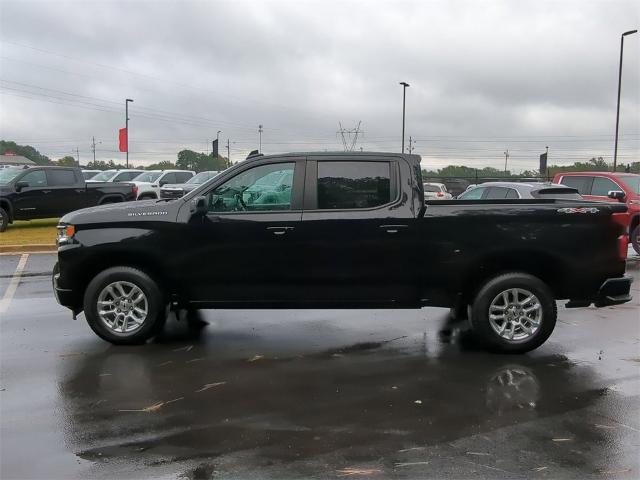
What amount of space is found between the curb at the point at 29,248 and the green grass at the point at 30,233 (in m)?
0.23

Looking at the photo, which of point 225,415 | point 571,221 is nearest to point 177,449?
point 225,415

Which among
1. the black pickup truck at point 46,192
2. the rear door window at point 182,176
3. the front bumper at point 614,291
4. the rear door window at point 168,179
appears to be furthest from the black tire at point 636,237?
the rear door window at point 182,176

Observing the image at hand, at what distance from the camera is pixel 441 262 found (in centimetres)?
549

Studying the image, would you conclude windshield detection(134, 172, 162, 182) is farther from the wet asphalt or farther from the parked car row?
the wet asphalt

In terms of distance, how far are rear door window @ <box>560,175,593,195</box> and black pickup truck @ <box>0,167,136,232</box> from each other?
12766mm

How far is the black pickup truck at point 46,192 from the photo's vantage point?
49.8ft

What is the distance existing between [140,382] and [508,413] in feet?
9.86

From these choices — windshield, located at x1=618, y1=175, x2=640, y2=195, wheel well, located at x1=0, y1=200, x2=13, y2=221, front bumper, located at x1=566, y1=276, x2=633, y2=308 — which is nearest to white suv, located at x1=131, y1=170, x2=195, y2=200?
wheel well, located at x1=0, y1=200, x2=13, y2=221

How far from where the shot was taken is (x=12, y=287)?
8.71m

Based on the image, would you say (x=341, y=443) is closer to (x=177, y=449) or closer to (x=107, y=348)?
(x=177, y=449)

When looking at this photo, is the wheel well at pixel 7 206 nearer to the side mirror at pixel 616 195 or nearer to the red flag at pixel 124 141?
the side mirror at pixel 616 195

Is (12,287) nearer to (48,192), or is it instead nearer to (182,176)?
(48,192)

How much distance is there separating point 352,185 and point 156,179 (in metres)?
20.8

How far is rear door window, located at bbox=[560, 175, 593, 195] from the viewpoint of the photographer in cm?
1319
